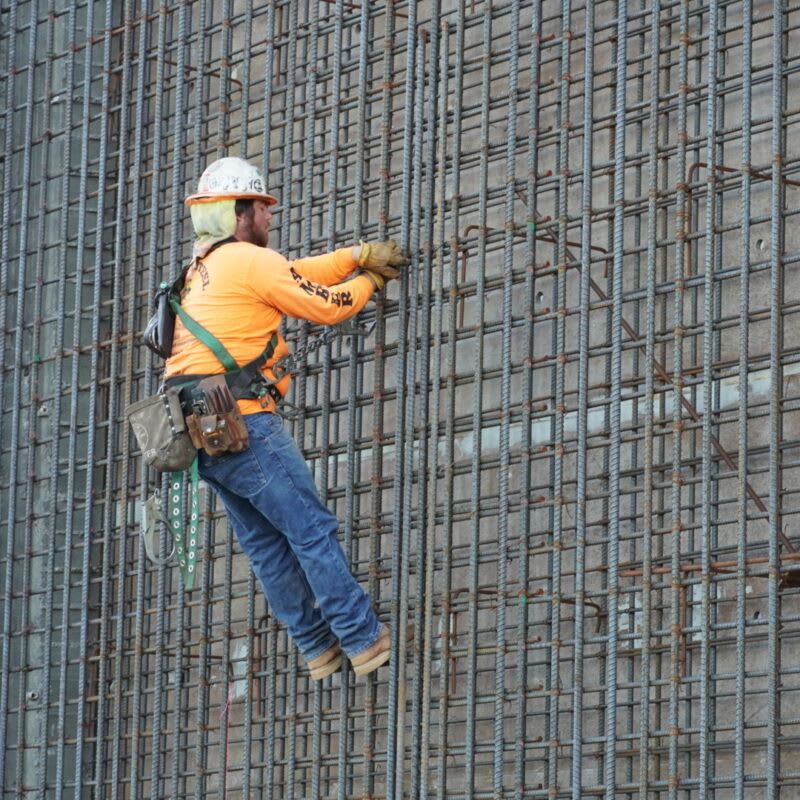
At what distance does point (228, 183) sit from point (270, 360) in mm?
952

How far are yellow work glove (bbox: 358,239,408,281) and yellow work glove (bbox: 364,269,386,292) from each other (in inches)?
0.7

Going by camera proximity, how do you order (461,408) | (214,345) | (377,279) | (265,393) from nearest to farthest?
(214,345) → (265,393) → (377,279) → (461,408)

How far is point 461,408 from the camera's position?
11945 mm

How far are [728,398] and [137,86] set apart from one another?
4651 millimetres

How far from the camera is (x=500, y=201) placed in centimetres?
1171

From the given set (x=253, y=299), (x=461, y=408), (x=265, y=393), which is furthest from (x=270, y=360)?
(x=461, y=408)

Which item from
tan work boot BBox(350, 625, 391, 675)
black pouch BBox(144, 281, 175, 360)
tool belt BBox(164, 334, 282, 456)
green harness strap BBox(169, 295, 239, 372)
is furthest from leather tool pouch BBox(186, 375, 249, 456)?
tan work boot BBox(350, 625, 391, 675)

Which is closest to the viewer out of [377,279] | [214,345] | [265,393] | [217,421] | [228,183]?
[217,421]

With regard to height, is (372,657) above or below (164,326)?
below

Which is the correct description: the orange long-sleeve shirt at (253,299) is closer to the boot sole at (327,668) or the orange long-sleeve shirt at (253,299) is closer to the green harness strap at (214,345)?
the green harness strap at (214,345)

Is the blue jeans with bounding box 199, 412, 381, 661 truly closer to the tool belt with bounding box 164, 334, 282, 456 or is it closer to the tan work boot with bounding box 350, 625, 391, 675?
the tan work boot with bounding box 350, 625, 391, 675

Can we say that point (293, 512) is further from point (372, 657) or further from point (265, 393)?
point (372, 657)

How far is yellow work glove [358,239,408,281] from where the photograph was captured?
10.7 metres

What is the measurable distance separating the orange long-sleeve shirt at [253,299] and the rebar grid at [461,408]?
1.87ft
